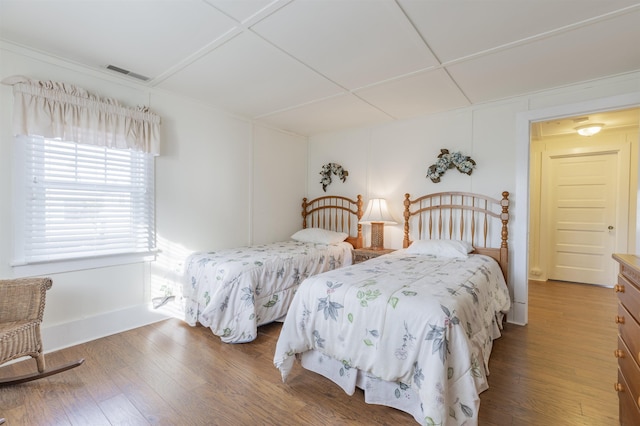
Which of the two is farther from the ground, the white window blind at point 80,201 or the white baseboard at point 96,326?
the white window blind at point 80,201

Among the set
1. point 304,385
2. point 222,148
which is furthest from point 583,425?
point 222,148

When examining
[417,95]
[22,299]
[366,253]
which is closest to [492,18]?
[417,95]

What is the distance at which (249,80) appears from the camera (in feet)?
8.83

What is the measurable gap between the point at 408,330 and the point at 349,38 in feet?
6.20

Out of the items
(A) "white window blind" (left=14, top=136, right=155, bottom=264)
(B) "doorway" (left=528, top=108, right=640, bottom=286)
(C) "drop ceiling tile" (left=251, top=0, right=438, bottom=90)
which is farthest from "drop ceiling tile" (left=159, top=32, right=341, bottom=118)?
(B) "doorway" (left=528, top=108, right=640, bottom=286)

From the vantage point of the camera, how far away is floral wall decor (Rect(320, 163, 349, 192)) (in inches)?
169

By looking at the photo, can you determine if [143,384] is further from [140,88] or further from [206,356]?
[140,88]

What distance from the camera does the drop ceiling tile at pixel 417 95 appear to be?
2.64 m

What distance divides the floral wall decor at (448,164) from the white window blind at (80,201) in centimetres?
307

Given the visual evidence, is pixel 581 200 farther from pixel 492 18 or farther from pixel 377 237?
pixel 492 18

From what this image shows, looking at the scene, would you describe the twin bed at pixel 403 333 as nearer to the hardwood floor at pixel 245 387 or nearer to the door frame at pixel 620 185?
the hardwood floor at pixel 245 387

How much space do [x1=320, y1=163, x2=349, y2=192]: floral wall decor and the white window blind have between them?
2.33 m

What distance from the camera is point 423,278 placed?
2.06 meters

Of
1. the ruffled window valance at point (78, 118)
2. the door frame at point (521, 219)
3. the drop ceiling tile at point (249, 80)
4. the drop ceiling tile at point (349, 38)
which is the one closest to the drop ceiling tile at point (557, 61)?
the door frame at point (521, 219)
